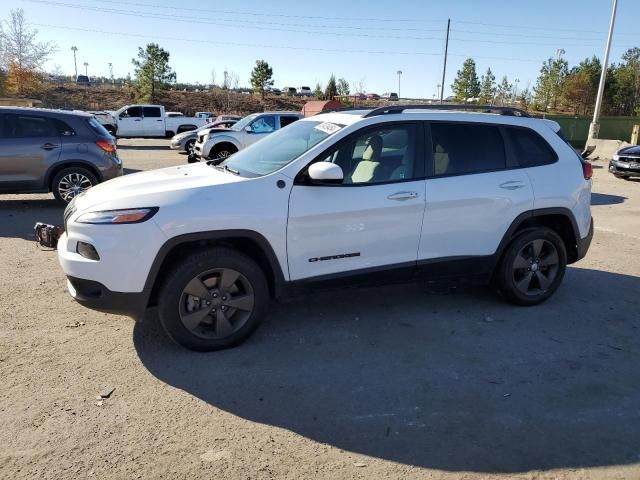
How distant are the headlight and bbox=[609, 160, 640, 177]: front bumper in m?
16.2

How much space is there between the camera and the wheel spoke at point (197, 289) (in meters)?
3.76

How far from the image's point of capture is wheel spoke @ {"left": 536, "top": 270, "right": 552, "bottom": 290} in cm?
502

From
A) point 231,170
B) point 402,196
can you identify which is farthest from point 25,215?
point 402,196

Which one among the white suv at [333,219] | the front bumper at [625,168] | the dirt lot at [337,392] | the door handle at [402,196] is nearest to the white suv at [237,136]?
the front bumper at [625,168]

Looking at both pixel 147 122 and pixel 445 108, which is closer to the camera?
pixel 445 108

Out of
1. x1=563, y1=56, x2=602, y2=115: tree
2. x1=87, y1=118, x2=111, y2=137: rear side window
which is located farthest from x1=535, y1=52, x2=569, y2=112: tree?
x1=87, y1=118, x2=111, y2=137: rear side window

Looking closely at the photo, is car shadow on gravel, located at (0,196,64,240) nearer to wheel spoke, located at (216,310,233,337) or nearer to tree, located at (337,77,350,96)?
wheel spoke, located at (216,310,233,337)

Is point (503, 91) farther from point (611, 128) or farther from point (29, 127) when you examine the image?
point (29, 127)

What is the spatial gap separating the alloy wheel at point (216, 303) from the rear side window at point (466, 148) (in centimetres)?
192

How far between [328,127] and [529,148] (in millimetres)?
1962

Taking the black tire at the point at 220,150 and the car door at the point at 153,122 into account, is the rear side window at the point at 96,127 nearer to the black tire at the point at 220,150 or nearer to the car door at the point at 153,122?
the black tire at the point at 220,150

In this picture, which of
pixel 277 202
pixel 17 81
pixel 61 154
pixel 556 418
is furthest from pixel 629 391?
pixel 17 81

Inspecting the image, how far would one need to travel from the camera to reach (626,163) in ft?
52.3

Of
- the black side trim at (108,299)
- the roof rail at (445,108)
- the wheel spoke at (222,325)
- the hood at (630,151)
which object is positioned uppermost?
the roof rail at (445,108)
